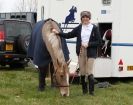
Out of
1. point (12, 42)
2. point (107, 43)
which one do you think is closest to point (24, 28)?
point (12, 42)

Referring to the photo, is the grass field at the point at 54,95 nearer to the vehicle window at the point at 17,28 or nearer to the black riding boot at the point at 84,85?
the black riding boot at the point at 84,85

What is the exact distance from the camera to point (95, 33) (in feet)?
32.7

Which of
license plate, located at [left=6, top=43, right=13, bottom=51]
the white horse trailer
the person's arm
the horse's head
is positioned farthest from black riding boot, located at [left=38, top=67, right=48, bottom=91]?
license plate, located at [left=6, top=43, right=13, bottom=51]

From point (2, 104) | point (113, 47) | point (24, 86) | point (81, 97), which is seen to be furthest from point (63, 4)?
point (2, 104)

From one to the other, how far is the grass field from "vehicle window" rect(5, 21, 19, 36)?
2.97 meters

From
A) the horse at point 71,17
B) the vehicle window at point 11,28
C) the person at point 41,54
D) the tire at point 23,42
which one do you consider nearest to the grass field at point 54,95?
the person at point 41,54

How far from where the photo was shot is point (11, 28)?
15.3 meters

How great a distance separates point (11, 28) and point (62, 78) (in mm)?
6163

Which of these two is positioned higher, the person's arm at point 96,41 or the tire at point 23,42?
the person's arm at point 96,41

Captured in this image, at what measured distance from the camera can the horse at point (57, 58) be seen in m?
→ 9.38

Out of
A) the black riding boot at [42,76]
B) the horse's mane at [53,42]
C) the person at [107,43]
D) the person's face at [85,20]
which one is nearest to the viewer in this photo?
the horse's mane at [53,42]

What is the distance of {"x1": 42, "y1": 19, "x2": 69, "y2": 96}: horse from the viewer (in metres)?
9.38

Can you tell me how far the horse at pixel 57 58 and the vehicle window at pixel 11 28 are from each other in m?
5.22

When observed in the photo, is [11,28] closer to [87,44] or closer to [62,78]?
[87,44]
